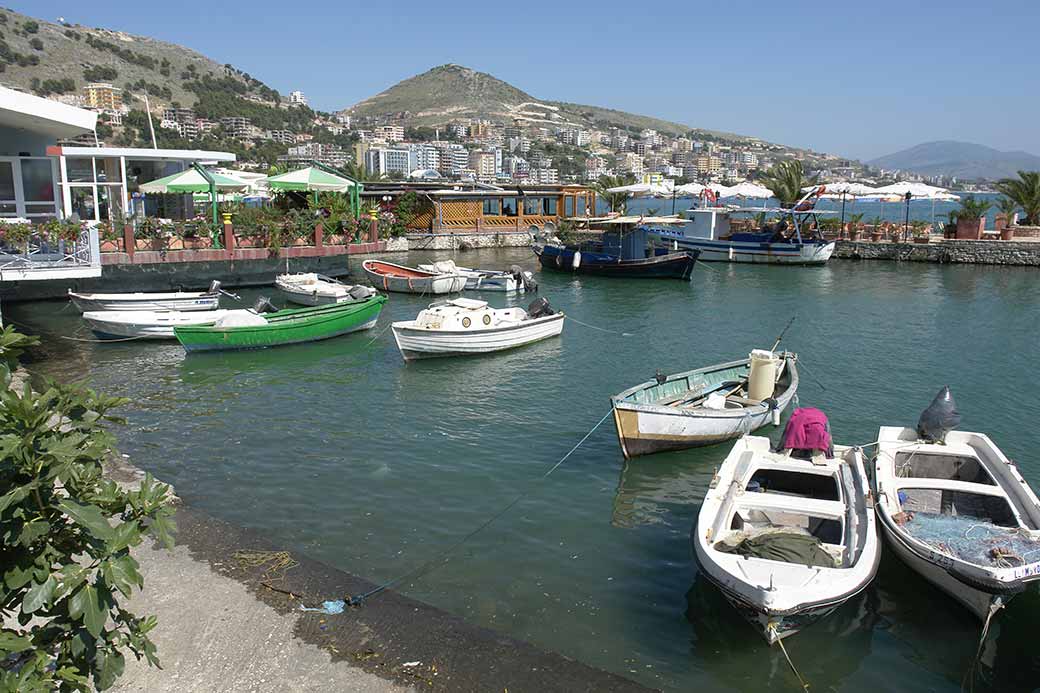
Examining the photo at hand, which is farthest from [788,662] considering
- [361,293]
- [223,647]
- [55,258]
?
[55,258]

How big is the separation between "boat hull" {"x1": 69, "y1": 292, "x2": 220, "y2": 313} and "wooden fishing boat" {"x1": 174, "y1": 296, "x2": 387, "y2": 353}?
347 centimetres

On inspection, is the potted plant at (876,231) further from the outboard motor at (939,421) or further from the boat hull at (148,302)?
the outboard motor at (939,421)

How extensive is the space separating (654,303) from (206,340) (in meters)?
18.4

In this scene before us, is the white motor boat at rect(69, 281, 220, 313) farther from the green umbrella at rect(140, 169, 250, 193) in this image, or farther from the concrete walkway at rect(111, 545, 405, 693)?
the concrete walkway at rect(111, 545, 405, 693)

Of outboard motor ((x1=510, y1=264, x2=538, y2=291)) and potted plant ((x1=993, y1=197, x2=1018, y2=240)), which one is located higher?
potted plant ((x1=993, y1=197, x2=1018, y2=240))

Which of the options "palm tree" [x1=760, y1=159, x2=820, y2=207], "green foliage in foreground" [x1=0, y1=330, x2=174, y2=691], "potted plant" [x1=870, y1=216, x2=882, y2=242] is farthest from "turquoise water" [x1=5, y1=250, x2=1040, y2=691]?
"palm tree" [x1=760, y1=159, x2=820, y2=207]

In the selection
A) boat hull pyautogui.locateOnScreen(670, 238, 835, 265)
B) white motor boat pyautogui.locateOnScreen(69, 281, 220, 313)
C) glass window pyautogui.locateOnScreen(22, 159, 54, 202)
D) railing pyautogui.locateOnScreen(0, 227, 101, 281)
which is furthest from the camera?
boat hull pyautogui.locateOnScreen(670, 238, 835, 265)

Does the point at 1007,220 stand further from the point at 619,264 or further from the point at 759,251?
the point at 619,264

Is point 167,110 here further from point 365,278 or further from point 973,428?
point 973,428

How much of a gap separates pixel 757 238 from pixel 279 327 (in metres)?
32.8

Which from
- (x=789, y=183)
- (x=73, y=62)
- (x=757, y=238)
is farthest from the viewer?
(x=73, y=62)

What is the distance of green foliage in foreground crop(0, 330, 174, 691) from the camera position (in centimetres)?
396

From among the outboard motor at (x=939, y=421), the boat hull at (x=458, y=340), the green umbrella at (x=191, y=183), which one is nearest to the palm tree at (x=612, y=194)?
the green umbrella at (x=191, y=183)

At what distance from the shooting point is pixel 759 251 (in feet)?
153
